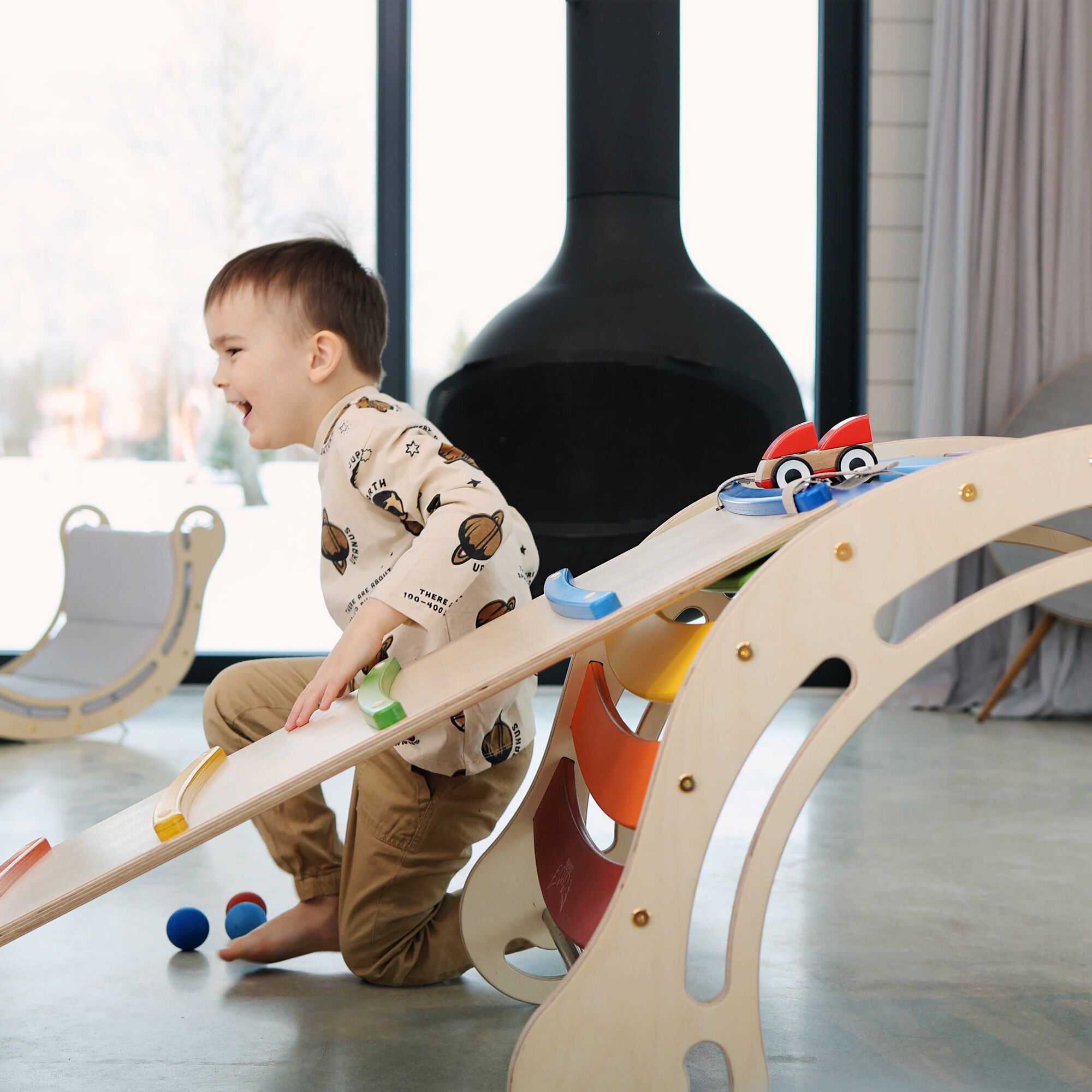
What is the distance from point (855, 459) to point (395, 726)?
0.46m

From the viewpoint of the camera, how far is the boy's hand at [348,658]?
1.05m

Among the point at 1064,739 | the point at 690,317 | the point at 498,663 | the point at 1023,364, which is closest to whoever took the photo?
the point at 498,663

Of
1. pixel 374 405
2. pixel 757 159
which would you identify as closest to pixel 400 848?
pixel 374 405

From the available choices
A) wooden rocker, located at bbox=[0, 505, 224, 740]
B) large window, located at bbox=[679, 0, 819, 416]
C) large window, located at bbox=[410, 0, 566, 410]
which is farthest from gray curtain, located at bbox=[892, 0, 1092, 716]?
wooden rocker, located at bbox=[0, 505, 224, 740]

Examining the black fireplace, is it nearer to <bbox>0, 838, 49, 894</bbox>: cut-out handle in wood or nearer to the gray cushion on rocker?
the gray cushion on rocker

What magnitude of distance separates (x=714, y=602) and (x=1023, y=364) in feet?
6.74

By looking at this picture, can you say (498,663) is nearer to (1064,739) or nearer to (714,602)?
(714,602)

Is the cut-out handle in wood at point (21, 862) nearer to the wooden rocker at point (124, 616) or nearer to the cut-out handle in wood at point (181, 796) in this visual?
the cut-out handle in wood at point (181, 796)

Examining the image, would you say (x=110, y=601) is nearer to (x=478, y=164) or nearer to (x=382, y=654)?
(x=478, y=164)

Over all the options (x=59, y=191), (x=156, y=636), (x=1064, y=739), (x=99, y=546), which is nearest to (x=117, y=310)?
(x=59, y=191)

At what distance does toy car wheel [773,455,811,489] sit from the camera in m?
1.05

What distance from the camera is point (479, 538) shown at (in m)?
1.11

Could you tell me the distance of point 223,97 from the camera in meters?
3.38

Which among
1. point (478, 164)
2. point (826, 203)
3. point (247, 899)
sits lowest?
point (247, 899)
